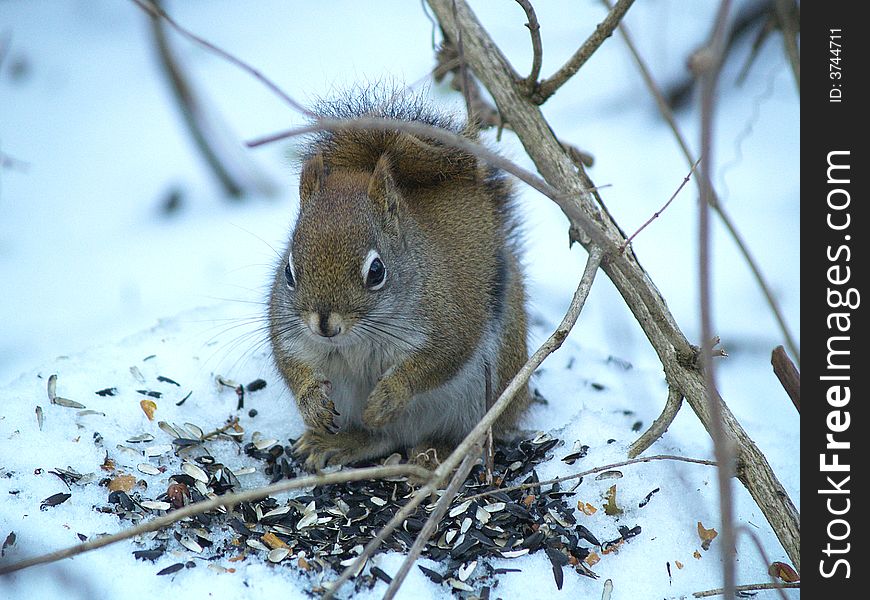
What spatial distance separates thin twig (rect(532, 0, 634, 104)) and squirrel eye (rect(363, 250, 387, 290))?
0.68m

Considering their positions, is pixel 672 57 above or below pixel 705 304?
above

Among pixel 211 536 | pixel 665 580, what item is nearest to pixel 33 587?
pixel 211 536

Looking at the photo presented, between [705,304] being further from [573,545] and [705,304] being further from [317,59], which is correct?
[317,59]

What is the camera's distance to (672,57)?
4.29m

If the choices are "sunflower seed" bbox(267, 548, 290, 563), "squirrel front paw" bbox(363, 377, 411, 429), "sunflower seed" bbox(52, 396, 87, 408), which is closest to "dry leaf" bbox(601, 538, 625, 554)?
"squirrel front paw" bbox(363, 377, 411, 429)

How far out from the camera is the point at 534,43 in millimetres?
2262

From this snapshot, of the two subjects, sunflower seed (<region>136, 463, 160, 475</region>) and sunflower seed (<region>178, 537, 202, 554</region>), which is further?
sunflower seed (<region>136, 463, 160, 475</region>)

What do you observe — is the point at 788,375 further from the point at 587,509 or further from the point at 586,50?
the point at 586,50

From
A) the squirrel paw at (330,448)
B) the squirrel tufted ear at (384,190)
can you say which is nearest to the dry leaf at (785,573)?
the squirrel paw at (330,448)

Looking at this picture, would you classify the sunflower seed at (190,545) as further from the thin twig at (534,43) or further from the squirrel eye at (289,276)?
the thin twig at (534,43)

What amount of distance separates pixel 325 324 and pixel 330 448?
467 mm

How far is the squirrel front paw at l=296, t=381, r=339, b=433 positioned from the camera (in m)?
2.12
